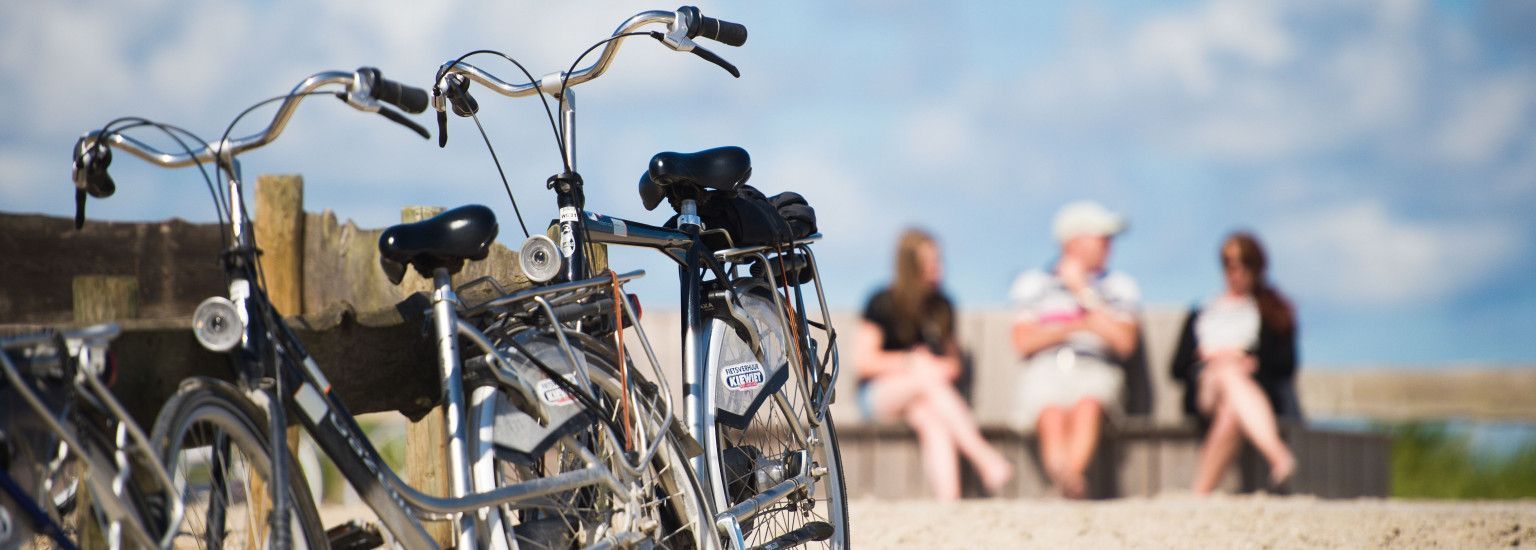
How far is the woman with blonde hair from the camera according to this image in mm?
9258

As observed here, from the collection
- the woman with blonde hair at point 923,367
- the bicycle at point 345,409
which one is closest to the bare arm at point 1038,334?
the woman with blonde hair at point 923,367

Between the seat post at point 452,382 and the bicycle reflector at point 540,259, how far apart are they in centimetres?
27

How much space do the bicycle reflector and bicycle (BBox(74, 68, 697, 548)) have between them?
5 centimetres

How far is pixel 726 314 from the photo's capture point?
13.6 feet

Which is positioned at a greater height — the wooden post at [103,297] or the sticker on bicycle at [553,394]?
the wooden post at [103,297]

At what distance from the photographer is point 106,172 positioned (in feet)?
9.45

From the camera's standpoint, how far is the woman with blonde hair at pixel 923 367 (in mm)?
9258

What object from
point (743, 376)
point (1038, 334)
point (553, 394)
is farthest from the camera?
point (1038, 334)

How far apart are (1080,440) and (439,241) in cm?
672

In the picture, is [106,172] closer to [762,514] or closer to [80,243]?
[762,514]

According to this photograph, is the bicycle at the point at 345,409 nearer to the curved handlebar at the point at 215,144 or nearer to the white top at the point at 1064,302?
the curved handlebar at the point at 215,144

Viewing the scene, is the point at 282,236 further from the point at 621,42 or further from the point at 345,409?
the point at 345,409

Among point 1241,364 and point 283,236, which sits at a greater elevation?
point 283,236

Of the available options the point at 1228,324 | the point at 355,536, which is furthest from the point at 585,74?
the point at 1228,324
